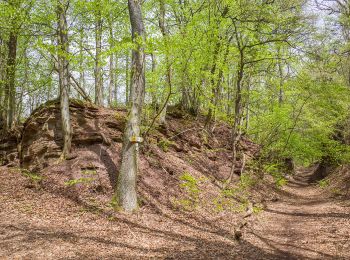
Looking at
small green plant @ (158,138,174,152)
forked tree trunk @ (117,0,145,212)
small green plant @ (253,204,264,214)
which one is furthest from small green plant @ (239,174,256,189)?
forked tree trunk @ (117,0,145,212)

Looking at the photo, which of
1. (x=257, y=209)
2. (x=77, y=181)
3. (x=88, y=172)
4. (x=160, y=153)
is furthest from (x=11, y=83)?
(x=257, y=209)

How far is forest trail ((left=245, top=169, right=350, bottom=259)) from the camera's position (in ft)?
25.6

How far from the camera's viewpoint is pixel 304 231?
9891mm

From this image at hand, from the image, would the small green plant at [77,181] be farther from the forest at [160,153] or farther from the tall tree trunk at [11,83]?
the tall tree trunk at [11,83]

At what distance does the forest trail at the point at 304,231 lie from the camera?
780 cm

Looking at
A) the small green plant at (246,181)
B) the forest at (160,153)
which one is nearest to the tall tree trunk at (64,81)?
the forest at (160,153)

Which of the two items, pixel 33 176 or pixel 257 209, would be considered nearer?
pixel 33 176

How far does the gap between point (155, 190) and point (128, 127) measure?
124 inches

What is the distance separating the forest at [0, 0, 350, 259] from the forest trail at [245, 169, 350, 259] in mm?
52

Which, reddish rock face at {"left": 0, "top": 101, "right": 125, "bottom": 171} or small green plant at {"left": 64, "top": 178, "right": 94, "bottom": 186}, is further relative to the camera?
reddish rock face at {"left": 0, "top": 101, "right": 125, "bottom": 171}

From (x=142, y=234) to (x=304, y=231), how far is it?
5.39 meters

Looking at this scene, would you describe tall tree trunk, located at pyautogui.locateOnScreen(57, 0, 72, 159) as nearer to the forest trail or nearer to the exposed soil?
the exposed soil

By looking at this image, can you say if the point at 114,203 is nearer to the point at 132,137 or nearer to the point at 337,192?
the point at 132,137

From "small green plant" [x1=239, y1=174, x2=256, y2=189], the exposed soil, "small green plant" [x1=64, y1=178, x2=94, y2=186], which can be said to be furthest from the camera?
"small green plant" [x1=239, y1=174, x2=256, y2=189]
